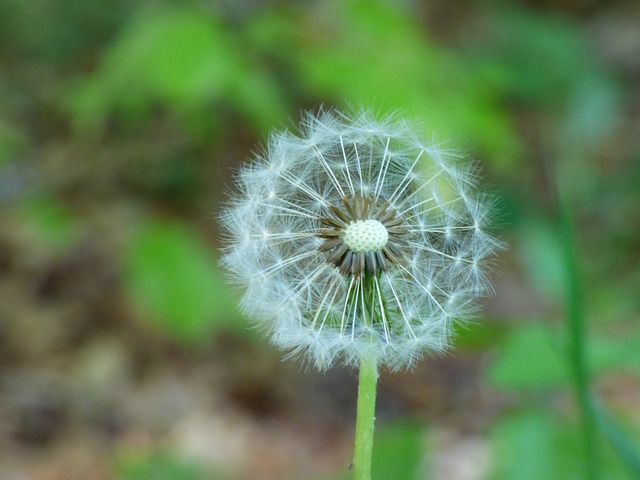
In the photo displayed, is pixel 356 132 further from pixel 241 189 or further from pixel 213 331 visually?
pixel 213 331

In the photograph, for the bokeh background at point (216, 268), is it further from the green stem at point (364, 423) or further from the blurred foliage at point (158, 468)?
the green stem at point (364, 423)

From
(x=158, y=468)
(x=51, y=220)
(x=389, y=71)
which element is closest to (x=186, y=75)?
(x=389, y=71)

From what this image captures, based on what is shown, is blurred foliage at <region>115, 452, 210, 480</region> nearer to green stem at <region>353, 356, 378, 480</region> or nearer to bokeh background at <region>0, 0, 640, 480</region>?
bokeh background at <region>0, 0, 640, 480</region>

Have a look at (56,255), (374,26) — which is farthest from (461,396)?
(56,255)

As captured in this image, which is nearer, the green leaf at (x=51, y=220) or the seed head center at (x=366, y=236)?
the seed head center at (x=366, y=236)

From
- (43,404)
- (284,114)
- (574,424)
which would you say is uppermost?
(284,114)

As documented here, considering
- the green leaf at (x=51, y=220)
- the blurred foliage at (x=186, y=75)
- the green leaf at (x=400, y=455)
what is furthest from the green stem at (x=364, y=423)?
the green leaf at (x=51, y=220)

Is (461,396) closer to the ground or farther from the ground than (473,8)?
closer to the ground
